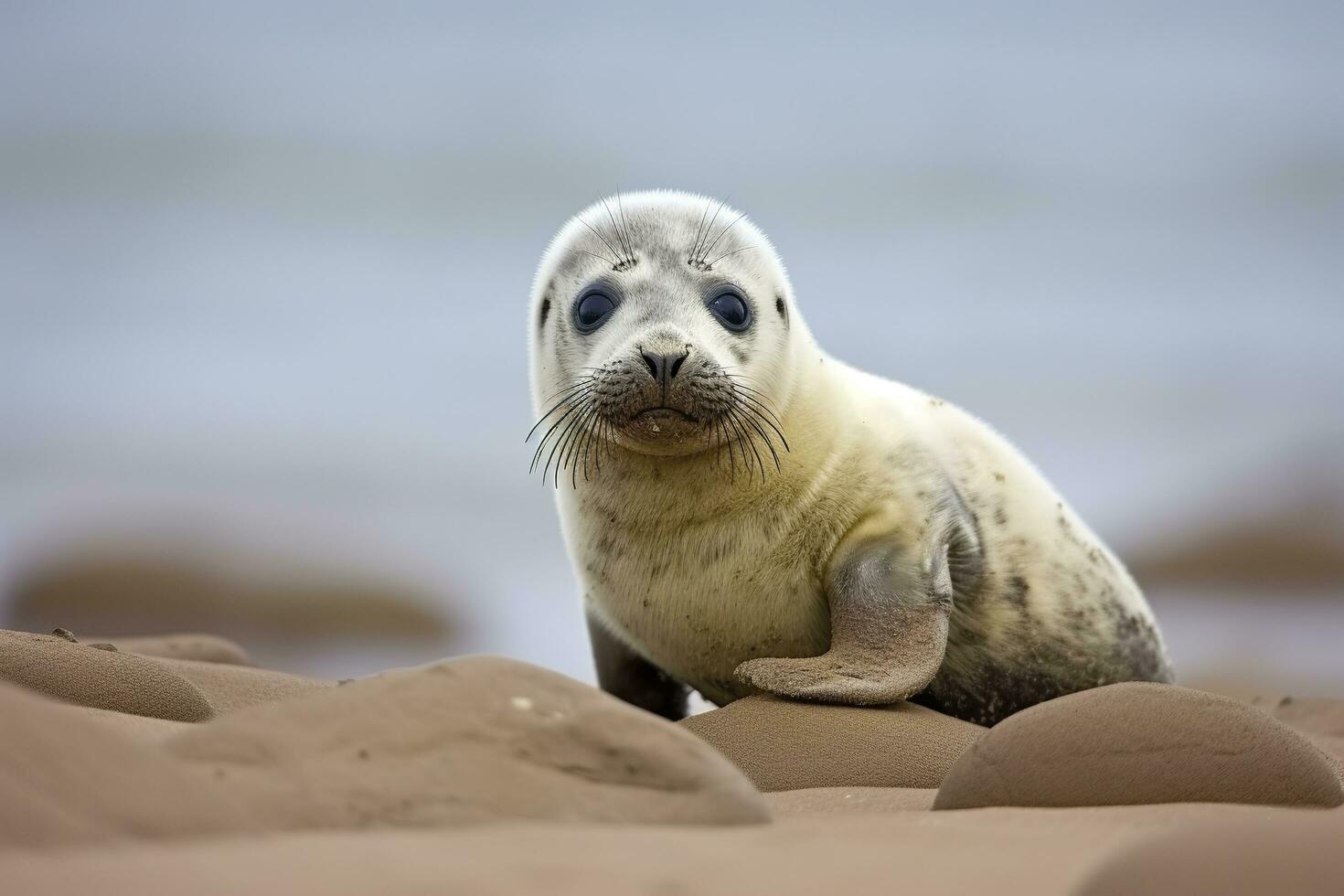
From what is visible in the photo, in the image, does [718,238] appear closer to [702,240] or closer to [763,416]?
[702,240]

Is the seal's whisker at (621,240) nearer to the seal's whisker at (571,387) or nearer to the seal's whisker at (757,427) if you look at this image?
the seal's whisker at (571,387)

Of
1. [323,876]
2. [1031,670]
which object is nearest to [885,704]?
[1031,670]

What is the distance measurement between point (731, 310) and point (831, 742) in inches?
39.6

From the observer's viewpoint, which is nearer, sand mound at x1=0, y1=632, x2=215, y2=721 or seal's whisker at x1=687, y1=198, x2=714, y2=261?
sand mound at x1=0, y1=632, x2=215, y2=721

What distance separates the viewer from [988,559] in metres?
3.16

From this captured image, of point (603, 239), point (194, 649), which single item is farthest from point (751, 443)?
point (194, 649)

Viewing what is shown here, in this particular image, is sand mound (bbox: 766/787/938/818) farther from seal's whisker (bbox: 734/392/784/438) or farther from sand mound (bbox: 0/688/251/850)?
seal's whisker (bbox: 734/392/784/438)

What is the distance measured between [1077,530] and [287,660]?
14.6ft

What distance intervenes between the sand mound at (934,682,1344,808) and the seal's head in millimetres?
1050

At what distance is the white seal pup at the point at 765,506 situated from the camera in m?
2.85

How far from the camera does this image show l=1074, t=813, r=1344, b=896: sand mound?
1157mm

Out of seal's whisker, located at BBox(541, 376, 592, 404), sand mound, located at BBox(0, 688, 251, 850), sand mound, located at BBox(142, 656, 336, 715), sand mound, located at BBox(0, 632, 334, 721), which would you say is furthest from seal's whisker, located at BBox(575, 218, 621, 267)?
sand mound, located at BBox(0, 688, 251, 850)

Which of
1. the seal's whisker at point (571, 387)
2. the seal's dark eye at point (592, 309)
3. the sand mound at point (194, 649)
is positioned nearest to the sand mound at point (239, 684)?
the sand mound at point (194, 649)

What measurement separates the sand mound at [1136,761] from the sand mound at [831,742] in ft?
1.55
